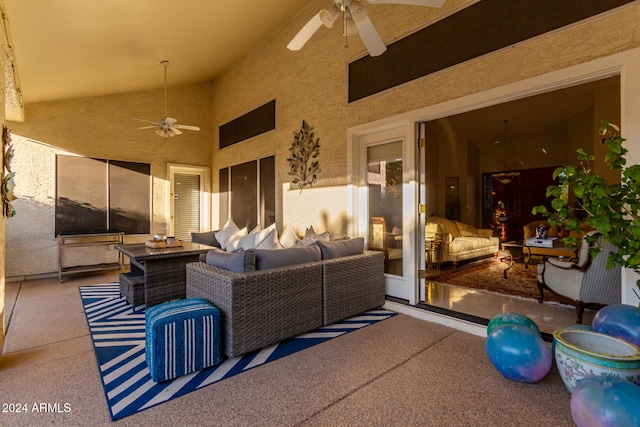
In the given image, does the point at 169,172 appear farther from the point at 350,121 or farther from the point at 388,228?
the point at 388,228

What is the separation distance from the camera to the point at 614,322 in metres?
2.01

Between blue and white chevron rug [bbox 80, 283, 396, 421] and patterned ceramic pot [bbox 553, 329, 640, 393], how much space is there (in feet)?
5.44

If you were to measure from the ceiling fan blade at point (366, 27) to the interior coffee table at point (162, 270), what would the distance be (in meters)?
2.98

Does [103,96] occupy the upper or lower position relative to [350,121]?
upper

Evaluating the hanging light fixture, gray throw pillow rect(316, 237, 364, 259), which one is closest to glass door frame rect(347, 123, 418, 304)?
gray throw pillow rect(316, 237, 364, 259)

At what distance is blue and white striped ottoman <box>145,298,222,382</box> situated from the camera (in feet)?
6.89

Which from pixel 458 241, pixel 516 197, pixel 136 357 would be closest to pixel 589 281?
pixel 458 241

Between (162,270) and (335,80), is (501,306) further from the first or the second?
(162,270)

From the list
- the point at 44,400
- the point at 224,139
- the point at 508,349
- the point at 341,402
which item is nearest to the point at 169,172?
the point at 224,139

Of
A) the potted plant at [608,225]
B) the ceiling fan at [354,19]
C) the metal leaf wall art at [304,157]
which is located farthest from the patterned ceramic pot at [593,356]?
the metal leaf wall art at [304,157]

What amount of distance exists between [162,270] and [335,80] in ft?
11.2

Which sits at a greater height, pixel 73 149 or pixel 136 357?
pixel 73 149

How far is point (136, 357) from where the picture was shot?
8.21 ft

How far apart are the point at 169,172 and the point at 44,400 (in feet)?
18.5
